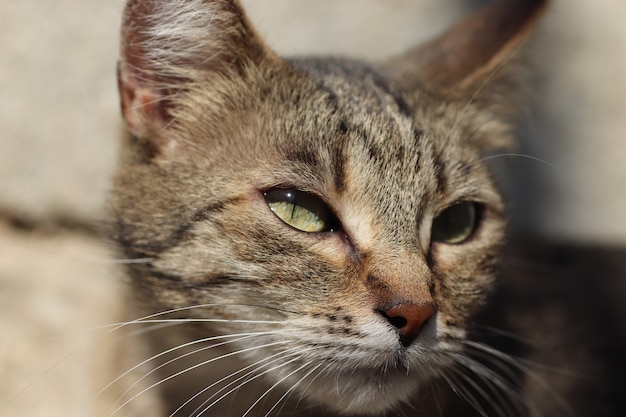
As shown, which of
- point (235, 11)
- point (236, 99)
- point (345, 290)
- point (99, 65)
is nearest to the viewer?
point (345, 290)

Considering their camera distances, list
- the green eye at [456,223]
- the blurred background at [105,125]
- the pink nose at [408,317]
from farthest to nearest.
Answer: the blurred background at [105,125] < the green eye at [456,223] < the pink nose at [408,317]

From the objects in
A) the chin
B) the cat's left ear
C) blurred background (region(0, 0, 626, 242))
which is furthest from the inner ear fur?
the chin

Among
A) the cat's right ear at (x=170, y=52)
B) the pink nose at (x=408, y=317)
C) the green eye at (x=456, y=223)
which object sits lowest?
the pink nose at (x=408, y=317)

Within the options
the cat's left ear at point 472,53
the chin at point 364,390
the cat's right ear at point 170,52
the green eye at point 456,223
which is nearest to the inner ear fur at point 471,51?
the cat's left ear at point 472,53

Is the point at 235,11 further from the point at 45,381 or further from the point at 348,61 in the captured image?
the point at 45,381

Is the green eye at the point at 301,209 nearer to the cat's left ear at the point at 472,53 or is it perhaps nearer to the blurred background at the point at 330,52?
the cat's left ear at the point at 472,53

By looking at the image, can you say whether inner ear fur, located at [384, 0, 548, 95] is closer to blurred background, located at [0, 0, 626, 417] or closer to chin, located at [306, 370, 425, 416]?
blurred background, located at [0, 0, 626, 417]

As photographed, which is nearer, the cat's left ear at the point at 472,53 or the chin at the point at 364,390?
the chin at the point at 364,390

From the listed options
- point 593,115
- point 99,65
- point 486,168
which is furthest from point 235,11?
point 593,115
